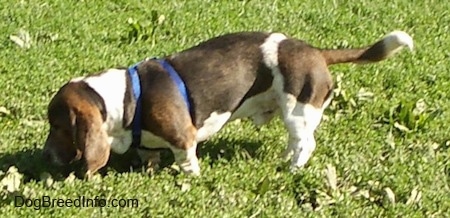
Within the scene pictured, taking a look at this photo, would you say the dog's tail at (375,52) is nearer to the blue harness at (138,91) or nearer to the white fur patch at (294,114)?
the white fur patch at (294,114)

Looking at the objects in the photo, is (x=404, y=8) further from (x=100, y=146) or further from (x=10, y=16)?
(x=100, y=146)

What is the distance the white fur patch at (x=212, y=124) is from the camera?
22.5ft

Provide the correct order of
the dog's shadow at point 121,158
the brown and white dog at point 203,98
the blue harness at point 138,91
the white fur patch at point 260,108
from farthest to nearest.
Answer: the white fur patch at point 260,108 → the dog's shadow at point 121,158 → the blue harness at point 138,91 → the brown and white dog at point 203,98

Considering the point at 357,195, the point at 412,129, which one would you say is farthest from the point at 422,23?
the point at 357,195

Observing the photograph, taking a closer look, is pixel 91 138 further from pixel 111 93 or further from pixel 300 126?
pixel 300 126

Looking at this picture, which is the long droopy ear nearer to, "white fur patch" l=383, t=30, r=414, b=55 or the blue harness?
A: the blue harness

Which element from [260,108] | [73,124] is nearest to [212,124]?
[260,108]

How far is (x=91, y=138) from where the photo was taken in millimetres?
6336

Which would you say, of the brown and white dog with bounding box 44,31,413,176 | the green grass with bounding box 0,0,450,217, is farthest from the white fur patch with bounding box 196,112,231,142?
the green grass with bounding box 0,0,450,217

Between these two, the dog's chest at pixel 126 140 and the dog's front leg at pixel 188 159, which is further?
the dog's front leg at pixel 188 159

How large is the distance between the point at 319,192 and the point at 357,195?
0.25m

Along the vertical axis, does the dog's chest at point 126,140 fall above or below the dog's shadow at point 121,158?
above

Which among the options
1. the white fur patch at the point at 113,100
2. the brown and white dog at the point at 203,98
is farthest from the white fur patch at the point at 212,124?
the white fur patch at the point at 113,100

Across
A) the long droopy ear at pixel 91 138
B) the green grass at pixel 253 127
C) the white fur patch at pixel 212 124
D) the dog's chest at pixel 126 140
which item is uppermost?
the long droopy ear at pixel 91 138
